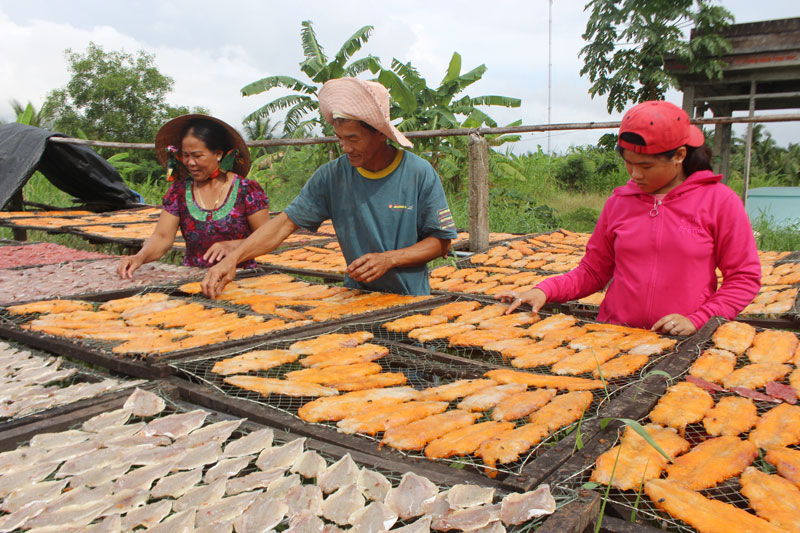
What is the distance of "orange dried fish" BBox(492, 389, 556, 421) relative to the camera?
164 cm

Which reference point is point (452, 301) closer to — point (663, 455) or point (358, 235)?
point (358, 235)

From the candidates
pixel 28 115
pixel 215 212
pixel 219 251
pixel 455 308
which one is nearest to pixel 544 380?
pixel 455 308

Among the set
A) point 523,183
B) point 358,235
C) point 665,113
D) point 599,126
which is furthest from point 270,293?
point 523,183

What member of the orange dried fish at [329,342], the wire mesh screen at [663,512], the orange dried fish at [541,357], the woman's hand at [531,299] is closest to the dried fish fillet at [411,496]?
the wire mesh screen at [663,512]

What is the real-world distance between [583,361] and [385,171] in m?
1.53

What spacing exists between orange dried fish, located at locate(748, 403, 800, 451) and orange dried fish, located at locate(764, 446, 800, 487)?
3 cm

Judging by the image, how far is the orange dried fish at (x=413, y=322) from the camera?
2.51 m

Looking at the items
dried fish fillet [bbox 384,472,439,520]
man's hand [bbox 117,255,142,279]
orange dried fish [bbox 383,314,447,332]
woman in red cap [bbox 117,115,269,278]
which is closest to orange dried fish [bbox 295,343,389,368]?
orange dried fish [bbox 383,314,447,332]

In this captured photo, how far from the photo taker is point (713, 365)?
6.56ft

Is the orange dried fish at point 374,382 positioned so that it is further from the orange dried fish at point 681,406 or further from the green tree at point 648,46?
the green tree at point 648,46

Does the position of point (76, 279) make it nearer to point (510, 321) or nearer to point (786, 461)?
point (510, 321)

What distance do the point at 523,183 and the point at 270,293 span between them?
12192 mm

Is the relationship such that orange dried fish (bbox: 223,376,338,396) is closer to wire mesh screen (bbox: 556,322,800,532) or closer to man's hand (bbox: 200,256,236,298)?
wire mesh screen (bbox: 556,322,800,532)

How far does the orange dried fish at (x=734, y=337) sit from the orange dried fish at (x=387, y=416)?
1159mm
